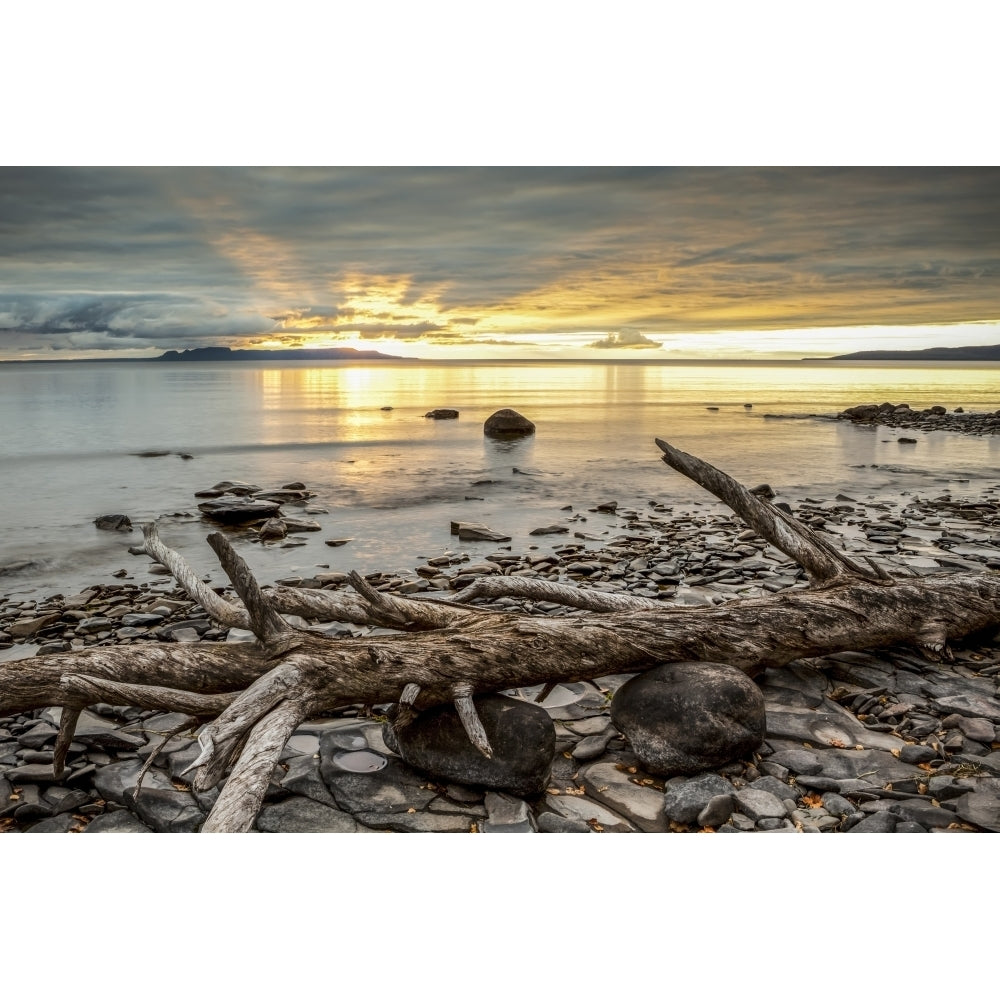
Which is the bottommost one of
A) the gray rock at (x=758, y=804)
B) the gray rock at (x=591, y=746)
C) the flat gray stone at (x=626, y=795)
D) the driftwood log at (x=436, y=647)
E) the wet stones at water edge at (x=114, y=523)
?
the wet stones at water edge at (x=114, y=523)

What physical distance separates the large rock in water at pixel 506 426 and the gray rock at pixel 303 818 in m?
17.0

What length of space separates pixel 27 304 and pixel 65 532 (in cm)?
534

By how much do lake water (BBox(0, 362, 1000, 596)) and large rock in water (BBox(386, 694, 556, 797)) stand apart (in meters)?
3.82

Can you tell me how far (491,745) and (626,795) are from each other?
58 cm

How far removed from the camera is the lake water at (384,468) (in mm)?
7836

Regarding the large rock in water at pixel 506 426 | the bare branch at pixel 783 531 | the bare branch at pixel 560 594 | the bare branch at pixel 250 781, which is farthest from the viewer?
the large rock in water at pixel 506 426

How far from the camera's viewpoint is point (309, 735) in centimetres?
A: 347

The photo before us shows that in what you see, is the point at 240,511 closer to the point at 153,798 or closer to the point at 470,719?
the point at 153,798

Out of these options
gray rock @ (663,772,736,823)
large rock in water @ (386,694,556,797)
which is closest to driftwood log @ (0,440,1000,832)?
large rock in water @ (386,694,556,797)

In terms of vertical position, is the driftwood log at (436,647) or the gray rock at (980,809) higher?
the driftwood log at (436,647)

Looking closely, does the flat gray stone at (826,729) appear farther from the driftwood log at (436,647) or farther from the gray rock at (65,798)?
the gray rock at (65,798)

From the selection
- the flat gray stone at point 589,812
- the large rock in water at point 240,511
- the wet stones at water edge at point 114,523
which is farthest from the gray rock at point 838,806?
the wet stones at water edge at point 114,523

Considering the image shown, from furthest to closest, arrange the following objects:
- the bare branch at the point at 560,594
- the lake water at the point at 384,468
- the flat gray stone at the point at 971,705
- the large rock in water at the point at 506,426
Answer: the large rock in water at the point at 506,426 → the lake water at the point at 384,468 → the bare branch at the point at 560,594 → the flat gray stone at the point at 971,705

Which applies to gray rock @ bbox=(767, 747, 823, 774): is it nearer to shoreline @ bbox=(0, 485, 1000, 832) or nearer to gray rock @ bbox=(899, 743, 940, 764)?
shoreline @ bbox=(0, 485, 1000, 832)
